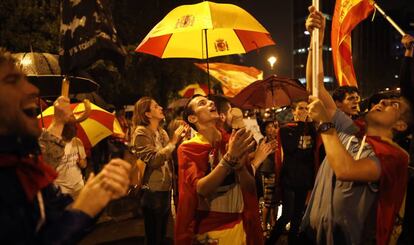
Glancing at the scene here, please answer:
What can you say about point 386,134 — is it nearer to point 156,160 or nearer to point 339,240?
point 339,240

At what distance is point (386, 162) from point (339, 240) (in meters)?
0.73

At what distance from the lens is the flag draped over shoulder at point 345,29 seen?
513 cm

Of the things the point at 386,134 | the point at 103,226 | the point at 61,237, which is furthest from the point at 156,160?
the point at 103,226

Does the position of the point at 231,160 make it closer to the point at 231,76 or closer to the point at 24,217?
the point at 24,217

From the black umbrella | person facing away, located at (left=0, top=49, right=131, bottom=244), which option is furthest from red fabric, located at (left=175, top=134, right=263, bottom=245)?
person facing away, located at (left=0, top=49, right=131, bottom=244)

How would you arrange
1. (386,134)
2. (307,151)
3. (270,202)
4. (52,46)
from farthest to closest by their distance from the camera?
(52,46) < (270,202) < (307,151) < (386,134)

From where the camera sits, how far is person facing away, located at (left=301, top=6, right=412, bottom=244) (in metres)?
3.10

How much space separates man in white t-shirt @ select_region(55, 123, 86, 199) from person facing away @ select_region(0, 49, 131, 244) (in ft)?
10.3

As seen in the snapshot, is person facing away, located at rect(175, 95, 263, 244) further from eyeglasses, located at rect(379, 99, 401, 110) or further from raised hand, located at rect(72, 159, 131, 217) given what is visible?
raised hand, located at rect(72, 159, 131, 217)

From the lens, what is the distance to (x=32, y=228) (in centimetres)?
184

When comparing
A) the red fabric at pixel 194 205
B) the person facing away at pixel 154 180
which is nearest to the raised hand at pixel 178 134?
the person facing away at pixel 154 180

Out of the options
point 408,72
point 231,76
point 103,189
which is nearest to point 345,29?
point 408,72

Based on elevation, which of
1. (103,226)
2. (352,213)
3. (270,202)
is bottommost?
(103,226)

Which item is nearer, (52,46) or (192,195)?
(192,195)
